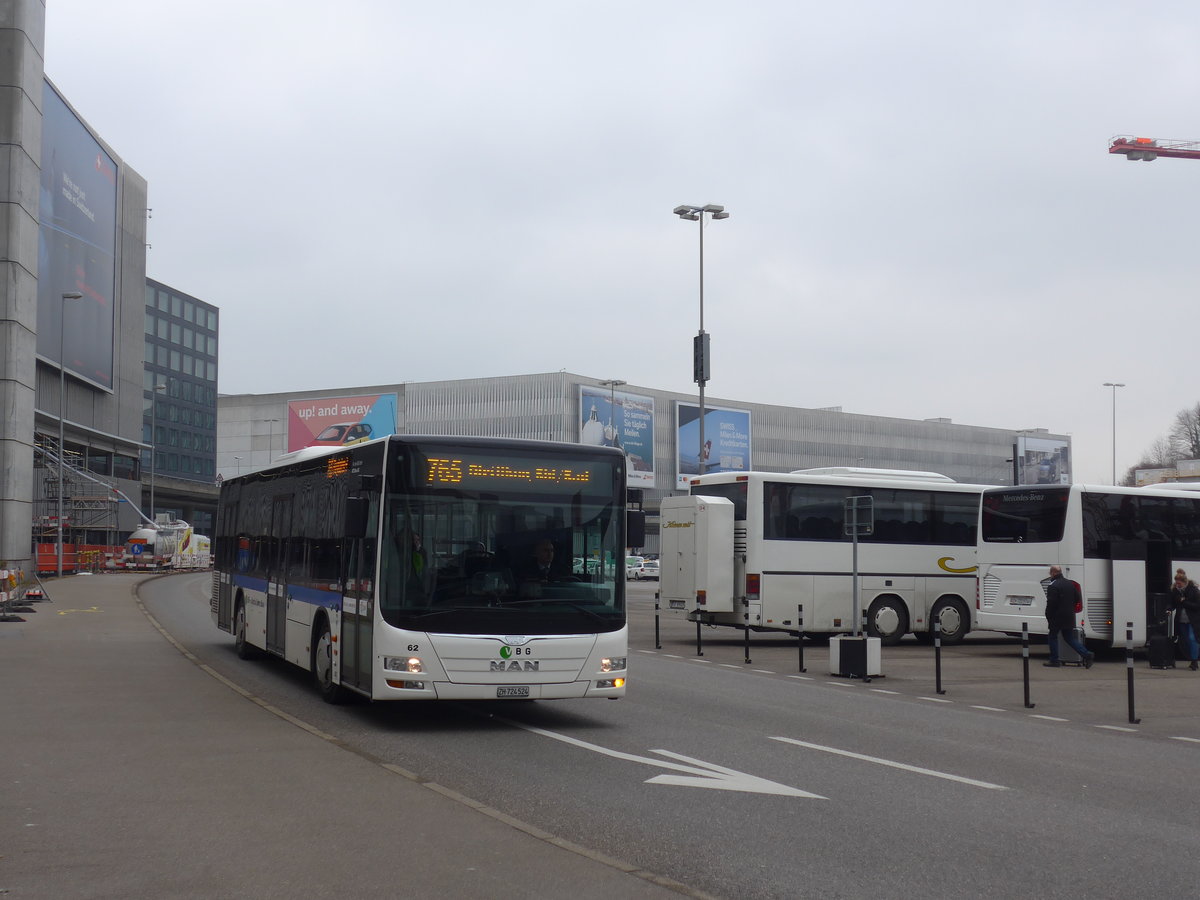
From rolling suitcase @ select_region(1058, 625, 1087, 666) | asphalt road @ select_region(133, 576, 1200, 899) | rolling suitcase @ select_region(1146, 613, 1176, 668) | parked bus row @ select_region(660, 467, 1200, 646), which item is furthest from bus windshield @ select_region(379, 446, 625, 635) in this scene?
rolling suitcase @ select_region(1146, 613, 1176, 668)

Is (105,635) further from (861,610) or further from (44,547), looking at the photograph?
(44,547)

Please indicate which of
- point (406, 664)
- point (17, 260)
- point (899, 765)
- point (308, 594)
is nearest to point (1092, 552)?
point (899, 765)

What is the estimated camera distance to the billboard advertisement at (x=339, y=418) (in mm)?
108500

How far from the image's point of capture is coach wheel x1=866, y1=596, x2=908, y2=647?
1001 inches

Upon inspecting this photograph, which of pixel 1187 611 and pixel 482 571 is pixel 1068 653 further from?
pixel 482 571

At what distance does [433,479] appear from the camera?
12375mm

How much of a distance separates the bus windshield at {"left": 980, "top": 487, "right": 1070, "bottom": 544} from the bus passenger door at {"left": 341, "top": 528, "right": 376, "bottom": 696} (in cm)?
1438

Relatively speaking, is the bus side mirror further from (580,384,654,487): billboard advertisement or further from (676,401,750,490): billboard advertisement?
(676,401,750,490): billboard advertisement

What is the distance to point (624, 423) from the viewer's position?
109 m

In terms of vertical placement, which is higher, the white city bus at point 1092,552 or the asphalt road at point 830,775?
the white city bus at point 1092,552

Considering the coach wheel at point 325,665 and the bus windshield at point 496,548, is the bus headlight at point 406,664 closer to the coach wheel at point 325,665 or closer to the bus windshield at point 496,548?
the bus windshield at point 496,548

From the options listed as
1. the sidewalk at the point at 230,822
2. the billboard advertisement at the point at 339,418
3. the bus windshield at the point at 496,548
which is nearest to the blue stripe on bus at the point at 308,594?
the sidewalk at the point at 230,822

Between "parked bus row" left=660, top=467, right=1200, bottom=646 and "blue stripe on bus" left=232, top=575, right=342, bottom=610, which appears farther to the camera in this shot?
"parked bus row" left=660, top=467, right=1200, bottom=646

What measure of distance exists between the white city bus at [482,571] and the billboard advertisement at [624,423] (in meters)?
93.3
